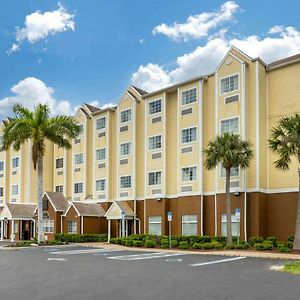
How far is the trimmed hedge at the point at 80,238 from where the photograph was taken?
4447cm

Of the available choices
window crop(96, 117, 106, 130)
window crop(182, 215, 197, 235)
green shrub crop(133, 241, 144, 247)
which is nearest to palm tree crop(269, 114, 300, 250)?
window crop(182, 215, 197, 235)

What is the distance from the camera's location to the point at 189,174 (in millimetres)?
41688

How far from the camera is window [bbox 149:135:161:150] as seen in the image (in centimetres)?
4466

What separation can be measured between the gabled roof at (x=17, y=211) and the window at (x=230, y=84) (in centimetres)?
2721

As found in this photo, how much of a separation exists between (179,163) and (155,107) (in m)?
6.35

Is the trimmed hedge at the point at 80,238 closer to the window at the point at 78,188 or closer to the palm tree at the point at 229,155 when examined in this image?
Answer: the window at the point at 78,188

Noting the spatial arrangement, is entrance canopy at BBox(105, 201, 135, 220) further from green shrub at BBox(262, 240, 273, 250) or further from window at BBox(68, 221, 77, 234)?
green shrub at BBox(262, 240, 273, 250)

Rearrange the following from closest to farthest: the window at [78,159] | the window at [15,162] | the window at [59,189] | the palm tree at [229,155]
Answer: the palm tree at [229,155]
the window at [78,159]
the window at [59,189]
the window at [15,162]

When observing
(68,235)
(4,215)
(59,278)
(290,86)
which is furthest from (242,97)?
A: (4,215)

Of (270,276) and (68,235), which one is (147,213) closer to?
(68,235)

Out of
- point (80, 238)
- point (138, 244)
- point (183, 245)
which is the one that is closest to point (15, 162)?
point (80, 238)

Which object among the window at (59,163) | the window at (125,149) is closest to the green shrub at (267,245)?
the window at (125,149)

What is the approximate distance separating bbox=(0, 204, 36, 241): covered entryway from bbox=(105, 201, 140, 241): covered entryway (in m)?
11.9

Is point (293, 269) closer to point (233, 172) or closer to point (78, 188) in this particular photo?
point (233, 172)
